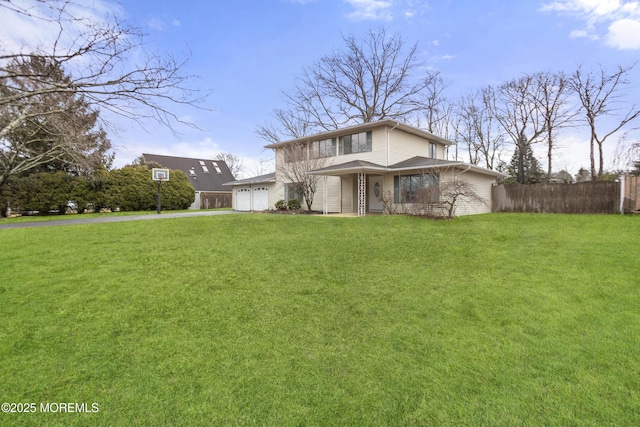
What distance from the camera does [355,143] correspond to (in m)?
16.5

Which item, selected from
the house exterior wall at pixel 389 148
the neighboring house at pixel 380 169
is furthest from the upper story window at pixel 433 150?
the house exterior wall at pixel 389 148

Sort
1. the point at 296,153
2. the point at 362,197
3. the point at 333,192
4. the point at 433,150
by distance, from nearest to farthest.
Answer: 1. the point at 362,197
2. the point at 296,153
3. the point at 333,192
4. the point at 433,150

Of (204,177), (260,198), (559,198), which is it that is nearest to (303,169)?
(260,198)

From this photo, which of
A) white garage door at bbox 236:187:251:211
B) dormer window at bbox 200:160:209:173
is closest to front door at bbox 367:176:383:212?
white garage door at bbox 236:187:251:211

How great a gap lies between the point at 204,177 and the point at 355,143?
22.5 meters

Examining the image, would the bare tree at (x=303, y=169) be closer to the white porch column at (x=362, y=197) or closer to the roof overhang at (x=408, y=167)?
the roof overhang at (x=408, y=167)

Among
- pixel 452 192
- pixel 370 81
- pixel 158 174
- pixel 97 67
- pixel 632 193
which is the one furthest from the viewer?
pixel 370 81

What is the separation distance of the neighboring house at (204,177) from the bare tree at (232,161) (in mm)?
11752

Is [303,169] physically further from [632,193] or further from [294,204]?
[632,193]

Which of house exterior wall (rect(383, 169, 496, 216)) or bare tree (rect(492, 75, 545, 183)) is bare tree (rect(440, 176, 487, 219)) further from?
bare tree (rect(492, 75, 545, 183))

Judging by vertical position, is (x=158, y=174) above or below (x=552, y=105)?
below

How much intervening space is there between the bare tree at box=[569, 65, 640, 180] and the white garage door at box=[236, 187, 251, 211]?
2460 cm

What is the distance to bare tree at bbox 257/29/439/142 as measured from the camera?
25.1 metres

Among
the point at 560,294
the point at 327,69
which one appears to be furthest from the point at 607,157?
the point at 560,294
